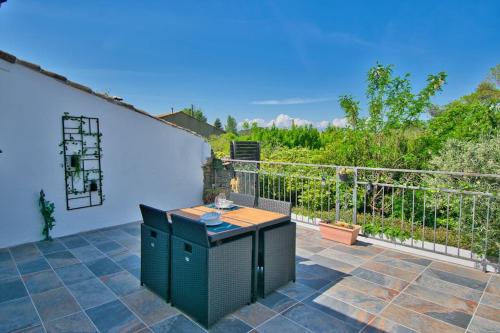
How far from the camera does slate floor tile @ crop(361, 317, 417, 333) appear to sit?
2.17 metres

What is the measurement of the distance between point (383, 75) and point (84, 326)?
743cm

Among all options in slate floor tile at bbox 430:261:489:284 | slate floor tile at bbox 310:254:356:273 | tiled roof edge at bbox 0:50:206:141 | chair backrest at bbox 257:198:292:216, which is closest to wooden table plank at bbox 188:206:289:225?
chair backrest at bbox 257:198:292:216

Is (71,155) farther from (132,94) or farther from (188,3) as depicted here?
(132,94)

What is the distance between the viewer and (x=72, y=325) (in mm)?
2248

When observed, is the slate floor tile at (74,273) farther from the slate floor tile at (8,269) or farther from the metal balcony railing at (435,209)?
the metal balcony railing at (435,209)

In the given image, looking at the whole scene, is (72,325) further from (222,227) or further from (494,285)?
(494,285)

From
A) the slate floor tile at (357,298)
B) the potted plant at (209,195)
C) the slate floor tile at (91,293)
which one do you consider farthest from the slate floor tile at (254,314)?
the potted plant at (209,195)

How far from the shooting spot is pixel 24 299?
2.64 m

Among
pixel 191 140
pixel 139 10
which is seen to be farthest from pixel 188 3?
pixel 191 140

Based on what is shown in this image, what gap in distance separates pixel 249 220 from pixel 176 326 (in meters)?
1.04

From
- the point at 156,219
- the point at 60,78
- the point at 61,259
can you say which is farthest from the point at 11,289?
the point at 60,78

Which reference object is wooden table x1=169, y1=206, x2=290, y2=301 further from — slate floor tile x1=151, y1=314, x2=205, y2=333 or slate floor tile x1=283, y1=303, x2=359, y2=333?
slate floor tile x1=151, y1=314, x2=205, y2=333

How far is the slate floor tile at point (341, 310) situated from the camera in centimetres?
230

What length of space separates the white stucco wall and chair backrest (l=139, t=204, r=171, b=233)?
275cm
